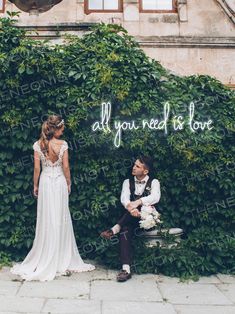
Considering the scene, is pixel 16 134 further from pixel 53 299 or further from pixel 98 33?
pixel 53 299

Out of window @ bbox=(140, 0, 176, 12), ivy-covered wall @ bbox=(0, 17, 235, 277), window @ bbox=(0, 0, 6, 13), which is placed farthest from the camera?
window @ bbox=(140, 0, 176, 12)

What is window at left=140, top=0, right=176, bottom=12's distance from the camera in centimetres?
1040

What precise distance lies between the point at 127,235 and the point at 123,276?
60cm

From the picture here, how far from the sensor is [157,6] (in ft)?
34.2

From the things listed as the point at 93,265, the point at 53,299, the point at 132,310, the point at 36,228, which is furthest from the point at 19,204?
the point at 132,310

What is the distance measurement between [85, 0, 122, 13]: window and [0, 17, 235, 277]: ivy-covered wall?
4.20m

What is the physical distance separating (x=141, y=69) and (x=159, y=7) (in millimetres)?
4691

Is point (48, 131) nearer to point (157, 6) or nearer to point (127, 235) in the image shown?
point (127, 235)

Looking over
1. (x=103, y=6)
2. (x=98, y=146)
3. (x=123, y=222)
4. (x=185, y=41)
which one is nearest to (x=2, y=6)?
(x=103, y=6)

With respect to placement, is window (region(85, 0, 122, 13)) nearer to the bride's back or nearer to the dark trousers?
the bride's back

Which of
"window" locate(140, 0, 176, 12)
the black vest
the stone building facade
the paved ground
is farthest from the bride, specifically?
"window" locate(140, 0, 176, 12)

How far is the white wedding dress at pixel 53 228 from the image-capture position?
570 cm

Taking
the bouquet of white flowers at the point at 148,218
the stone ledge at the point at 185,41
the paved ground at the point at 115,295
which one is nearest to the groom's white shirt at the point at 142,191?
the bouquet of white flowers at the point at 148,218

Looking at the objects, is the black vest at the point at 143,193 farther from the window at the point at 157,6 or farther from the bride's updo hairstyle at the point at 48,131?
the window at the point at 157,6
